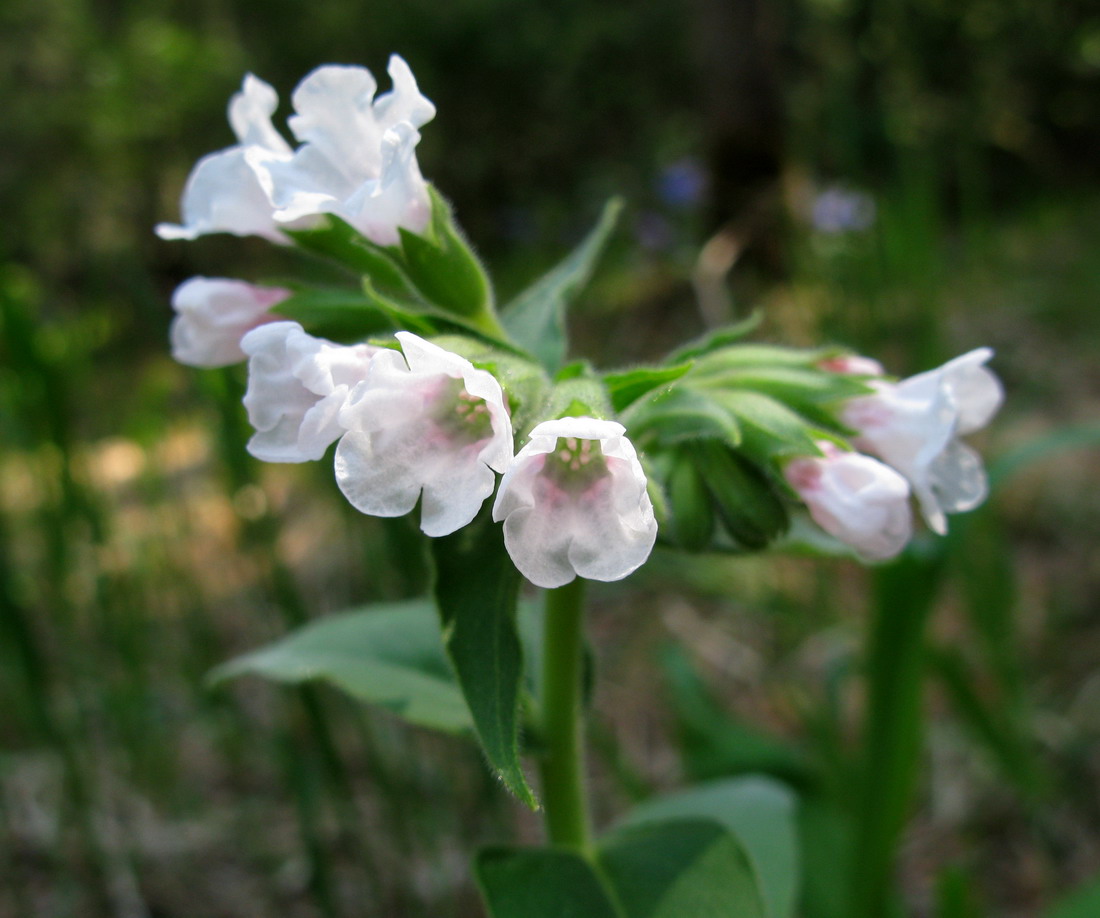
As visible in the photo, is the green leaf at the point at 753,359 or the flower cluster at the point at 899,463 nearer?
the flower cluster at the point at 899,463

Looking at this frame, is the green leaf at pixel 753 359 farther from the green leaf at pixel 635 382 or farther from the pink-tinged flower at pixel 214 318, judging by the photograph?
the pink-tinged flower at pixel 214 318

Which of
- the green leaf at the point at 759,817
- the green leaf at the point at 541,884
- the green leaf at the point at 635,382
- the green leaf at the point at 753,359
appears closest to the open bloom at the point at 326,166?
the green leaf at the point at 635,382

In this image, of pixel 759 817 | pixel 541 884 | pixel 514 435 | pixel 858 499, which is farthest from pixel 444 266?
pixel 759 817

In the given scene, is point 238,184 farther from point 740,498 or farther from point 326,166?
point 740,498

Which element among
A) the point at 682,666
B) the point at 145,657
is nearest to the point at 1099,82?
the point at 682,666

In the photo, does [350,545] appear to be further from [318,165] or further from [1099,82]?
[1099,82]

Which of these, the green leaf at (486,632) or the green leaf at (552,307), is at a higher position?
the green leaf at (552,307)
